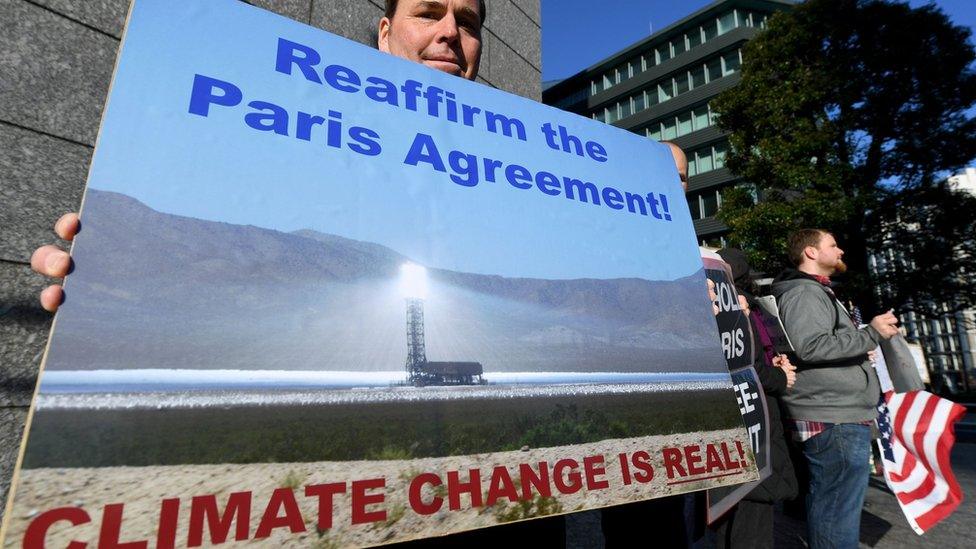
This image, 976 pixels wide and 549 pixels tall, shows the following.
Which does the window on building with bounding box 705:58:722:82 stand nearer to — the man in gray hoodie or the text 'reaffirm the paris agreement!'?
the man in gray hoodie

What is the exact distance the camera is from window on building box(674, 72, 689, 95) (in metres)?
35.3

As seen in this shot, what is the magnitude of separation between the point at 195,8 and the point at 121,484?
859 mm

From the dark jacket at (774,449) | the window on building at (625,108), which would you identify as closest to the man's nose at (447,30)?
the dark jacket at (774,449)

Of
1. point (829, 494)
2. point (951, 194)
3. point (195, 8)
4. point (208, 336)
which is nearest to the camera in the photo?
point (208, 336)

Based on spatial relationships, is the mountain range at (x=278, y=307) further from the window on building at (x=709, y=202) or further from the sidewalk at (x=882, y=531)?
the window on building at (x=709, y=202)

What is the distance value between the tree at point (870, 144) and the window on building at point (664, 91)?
79.0 feet

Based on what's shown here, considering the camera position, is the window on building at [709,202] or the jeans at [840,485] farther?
the window on building at [709,202]

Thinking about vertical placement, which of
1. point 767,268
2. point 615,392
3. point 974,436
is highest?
point 767,268

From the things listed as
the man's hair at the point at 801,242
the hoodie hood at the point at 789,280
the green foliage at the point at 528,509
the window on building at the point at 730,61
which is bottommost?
the green foliage at the point at 528,509

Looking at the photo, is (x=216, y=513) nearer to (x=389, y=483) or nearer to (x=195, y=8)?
(x=389, y=483)

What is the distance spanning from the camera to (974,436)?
349 inches

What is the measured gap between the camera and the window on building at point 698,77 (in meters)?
34.4

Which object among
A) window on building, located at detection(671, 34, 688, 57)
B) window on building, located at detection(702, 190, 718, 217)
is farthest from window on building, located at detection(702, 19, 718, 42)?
window on building, located at detection(702, 190, 718, 217)

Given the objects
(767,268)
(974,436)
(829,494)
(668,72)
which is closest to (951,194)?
(767,268)
